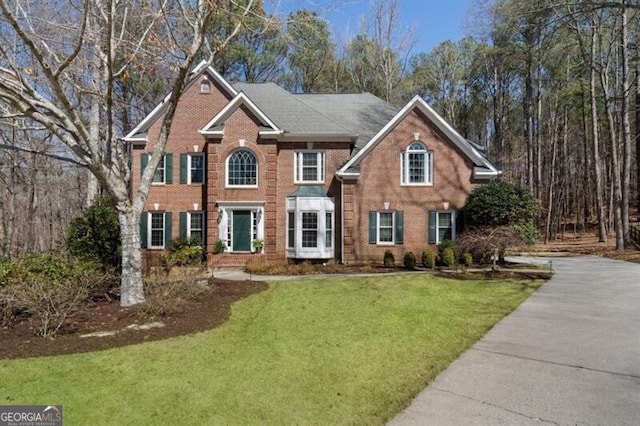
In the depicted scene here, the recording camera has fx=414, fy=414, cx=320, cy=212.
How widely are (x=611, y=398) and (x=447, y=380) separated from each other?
1756mm

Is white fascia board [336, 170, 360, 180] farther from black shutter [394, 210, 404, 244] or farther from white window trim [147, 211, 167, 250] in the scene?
white window trim [147, 211, 167, 250]

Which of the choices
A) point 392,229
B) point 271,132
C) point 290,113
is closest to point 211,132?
point 271,132

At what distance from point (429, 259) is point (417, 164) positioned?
4378 millimetres

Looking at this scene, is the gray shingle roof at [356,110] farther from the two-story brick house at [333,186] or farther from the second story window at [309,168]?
the second story window at [309,168]

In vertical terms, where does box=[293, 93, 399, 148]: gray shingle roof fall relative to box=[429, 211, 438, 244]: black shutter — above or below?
above

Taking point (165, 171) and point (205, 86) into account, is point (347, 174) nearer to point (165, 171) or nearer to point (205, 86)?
point (205, 86)

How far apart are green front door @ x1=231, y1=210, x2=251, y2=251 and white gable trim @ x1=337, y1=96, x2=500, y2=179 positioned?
451cm

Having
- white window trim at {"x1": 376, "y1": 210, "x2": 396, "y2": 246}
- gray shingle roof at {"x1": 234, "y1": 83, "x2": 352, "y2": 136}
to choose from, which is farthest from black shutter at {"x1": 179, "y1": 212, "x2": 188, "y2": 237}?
white window trim at {"x1": 376, "y1": 210, "x2": 396, "y2": 246}

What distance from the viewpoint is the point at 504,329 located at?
24.7ft

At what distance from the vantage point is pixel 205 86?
19.5 meters

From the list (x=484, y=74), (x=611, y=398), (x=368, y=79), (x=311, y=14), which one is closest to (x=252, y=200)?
(x=311, y=14)

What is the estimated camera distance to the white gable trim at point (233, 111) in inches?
697

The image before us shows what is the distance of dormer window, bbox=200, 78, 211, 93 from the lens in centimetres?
1945

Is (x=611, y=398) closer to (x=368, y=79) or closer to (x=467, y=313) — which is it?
(x=467, y=313)
